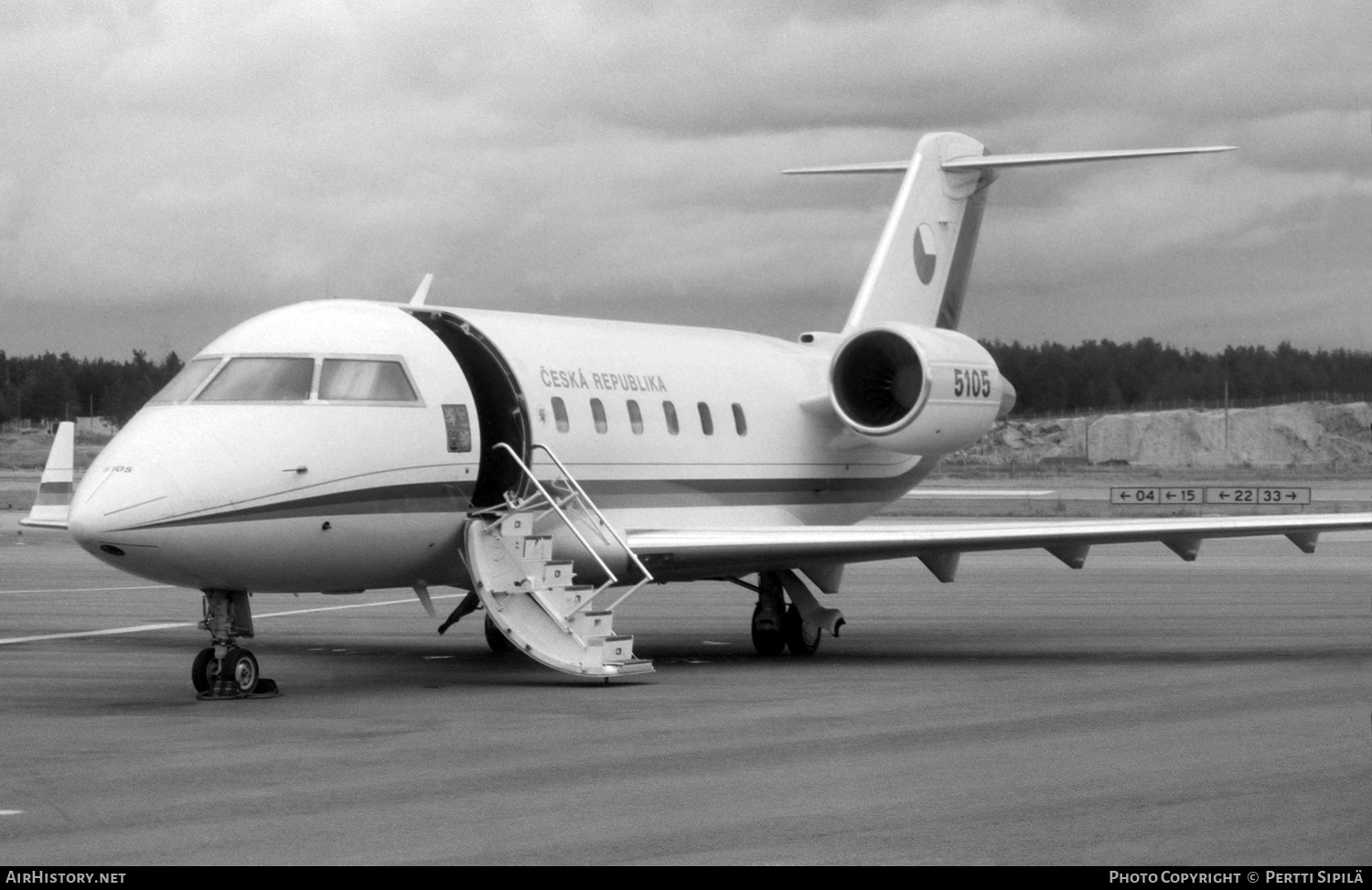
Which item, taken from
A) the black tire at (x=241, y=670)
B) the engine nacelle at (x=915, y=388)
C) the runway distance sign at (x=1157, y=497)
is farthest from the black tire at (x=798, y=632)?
the runway distance sign at (x=1157, y=497)

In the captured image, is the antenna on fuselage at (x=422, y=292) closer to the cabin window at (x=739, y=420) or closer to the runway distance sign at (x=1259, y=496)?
the cabin window at (x=739, y=420)

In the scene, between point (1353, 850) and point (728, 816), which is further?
point (728, 816)

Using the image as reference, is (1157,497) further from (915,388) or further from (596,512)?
(596,512)

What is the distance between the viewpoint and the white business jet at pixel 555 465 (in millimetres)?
15828

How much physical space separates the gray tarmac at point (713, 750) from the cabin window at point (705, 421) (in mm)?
2523

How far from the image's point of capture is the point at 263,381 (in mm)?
16672

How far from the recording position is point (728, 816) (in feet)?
33.1

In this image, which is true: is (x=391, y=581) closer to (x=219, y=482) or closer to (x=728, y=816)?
(x=219, y=482)

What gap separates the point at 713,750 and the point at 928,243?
Result: 14.1 m

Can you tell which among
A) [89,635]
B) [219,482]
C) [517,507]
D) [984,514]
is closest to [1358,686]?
[517,507]

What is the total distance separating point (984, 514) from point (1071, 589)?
2825 cm

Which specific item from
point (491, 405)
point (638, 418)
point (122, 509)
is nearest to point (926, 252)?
point (638, 418)

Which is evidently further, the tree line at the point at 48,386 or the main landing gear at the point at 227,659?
the tree line at the point at 48,386

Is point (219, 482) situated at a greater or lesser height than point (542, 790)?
greater
